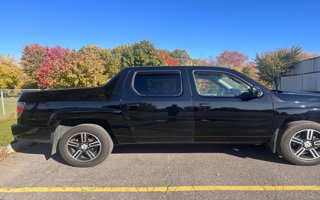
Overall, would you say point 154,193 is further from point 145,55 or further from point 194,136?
point 145,55

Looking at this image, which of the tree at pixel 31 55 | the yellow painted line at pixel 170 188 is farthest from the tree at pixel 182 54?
the yellow painted line at pixel 170 188

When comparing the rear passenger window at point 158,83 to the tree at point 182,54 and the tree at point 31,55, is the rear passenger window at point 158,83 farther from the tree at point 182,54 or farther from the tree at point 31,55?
the tree at point 182,54

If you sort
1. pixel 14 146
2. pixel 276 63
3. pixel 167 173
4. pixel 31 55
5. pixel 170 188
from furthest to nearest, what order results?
1. pixel 31 55
2. pixel 276 63
3. pixel 14 146
4. pixel 167 173
5. pixel 170 188

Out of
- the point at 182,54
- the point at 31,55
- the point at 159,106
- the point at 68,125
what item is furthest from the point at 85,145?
the point at 182,54

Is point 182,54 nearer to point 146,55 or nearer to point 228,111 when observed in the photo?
point 146,55

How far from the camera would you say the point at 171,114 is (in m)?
4.51

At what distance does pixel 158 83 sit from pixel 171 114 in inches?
23.4

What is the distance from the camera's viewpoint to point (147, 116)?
4539 millimetres

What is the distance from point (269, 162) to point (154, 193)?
88.0 inches

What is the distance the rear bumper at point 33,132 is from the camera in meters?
4.69

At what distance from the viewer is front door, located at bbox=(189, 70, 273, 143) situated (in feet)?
14.7

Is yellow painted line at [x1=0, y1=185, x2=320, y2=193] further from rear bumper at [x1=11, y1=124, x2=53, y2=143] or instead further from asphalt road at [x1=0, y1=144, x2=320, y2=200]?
rear bumper at [x1=11, y1=124, x2=53, y2=143]

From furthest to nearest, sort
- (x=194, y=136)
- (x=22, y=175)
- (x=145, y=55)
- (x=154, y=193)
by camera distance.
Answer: (x=145, y=55) → (x=194, y=136) → (x=22, y=175) → (x=154, y=193)

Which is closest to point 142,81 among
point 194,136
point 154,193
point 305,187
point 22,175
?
point 194,136
